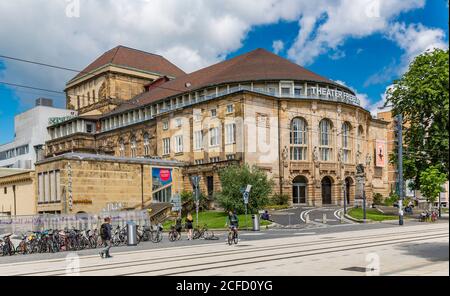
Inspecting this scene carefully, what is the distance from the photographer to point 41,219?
3120cm

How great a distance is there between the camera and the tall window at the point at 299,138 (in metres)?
67.8

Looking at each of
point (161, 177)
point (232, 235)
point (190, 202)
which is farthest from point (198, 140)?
point (232, 235)

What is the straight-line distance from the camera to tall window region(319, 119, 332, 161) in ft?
229

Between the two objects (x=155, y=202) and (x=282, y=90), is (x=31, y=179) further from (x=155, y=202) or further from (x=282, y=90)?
(x=282, y=90)

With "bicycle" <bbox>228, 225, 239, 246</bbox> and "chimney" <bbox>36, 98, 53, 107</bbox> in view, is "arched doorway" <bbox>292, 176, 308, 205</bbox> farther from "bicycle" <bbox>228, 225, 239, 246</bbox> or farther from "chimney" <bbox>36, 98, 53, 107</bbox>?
"chimney" <bbox>36, 98, 53, 107</bbox>

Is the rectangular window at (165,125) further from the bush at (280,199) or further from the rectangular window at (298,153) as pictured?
the bush at (280,199)

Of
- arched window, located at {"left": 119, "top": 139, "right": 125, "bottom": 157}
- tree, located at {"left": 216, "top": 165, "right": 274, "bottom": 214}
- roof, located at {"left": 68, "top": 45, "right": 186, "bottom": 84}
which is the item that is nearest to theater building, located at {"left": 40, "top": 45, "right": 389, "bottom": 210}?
arched window, located at {"left": 119, "top": 139, "right": 125, "bottom": 157}

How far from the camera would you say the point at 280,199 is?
205 feet

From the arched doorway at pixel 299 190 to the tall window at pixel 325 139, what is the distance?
4.59 meters

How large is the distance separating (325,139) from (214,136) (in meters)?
16.0

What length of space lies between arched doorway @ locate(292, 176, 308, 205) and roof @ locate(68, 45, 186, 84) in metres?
53.8

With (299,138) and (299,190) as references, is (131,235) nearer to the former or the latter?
(299,190)

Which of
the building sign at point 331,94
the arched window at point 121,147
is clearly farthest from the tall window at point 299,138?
the arched window at point 121,147
